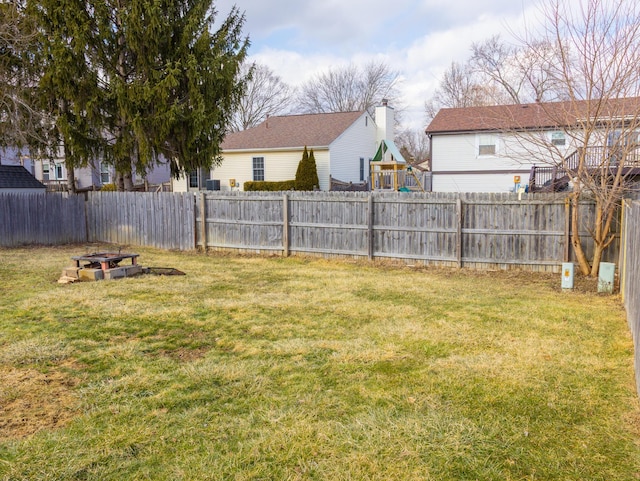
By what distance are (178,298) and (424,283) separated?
177 inches

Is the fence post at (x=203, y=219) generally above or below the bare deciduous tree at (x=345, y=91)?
below

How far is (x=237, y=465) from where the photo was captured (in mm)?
3336

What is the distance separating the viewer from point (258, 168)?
2666 centimetres

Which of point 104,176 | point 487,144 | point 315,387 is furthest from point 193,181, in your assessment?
point 315,387

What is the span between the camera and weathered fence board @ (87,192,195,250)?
1459 cm

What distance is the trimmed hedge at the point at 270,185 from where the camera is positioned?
2436 cm

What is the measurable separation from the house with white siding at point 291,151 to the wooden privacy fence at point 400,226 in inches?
469

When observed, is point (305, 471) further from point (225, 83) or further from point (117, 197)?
point (225, 83)

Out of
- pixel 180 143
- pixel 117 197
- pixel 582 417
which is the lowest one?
pixel 582 417

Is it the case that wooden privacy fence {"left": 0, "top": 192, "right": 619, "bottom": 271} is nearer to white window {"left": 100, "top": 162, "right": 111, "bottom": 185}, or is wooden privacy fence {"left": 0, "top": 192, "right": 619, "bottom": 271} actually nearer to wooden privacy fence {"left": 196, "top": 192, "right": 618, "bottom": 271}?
wooden privacy fence {"left": 196, "top": 192, "right": 618, "bottom": 271}

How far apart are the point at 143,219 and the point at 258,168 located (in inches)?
466

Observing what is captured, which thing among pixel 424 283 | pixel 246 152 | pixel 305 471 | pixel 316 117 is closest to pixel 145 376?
pixel 305 471

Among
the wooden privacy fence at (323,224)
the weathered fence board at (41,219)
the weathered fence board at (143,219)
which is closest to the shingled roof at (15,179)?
the weathered fence board at (41,219)

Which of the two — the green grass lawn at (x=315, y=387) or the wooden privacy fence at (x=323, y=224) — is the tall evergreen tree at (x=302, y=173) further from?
the green grass lawn at (x=315, y=387)
